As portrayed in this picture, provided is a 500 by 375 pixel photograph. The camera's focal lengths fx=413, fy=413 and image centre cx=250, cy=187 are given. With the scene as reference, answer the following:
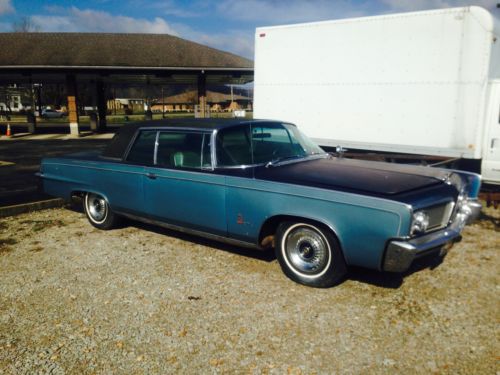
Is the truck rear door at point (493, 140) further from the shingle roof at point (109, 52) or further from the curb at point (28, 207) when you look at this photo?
the shingle roof at point (109, 52)

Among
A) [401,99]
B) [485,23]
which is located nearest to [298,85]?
[401,99]

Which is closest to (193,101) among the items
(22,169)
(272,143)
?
(22,169)

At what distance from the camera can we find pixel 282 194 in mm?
Answer: 4066

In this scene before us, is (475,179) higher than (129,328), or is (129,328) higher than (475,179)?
(475,179)

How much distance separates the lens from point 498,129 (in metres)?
6.91

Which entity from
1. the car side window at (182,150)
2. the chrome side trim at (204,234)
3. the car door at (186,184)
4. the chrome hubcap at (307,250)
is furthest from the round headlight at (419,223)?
the car side window at (182,150)

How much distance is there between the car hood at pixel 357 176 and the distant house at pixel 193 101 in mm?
66245

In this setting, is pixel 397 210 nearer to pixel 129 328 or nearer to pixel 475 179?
pixel 475 179

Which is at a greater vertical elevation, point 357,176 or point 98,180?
point 357,176

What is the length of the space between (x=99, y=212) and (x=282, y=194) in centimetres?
330

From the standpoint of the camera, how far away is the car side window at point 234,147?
15.0 feet

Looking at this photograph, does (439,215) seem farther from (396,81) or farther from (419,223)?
(396,81)

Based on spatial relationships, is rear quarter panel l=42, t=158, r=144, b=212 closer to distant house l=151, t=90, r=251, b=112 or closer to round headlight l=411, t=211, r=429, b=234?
round headlight l=411, t=211, r=429, b=234

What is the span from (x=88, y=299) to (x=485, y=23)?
6.90m
